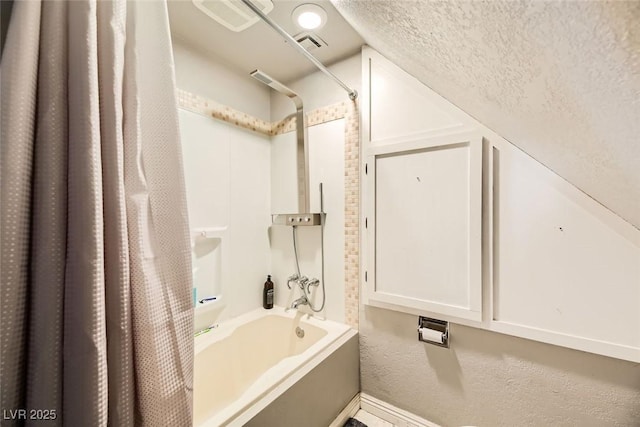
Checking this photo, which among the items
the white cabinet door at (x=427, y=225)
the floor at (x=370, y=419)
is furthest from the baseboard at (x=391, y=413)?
the white cabinet door at (x=427, y=225)

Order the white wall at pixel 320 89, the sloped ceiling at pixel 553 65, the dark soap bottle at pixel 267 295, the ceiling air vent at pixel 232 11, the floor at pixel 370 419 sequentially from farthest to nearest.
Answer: the dark soap bottle at pixel 267 295
the white wall at pixel 320 89
the floor at pixel 370 419
the ceiling air vent at pixel 232 11
the sloped ceiling at pixel 553 65

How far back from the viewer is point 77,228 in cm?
43

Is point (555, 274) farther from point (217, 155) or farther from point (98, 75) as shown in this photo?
point (217, 155)

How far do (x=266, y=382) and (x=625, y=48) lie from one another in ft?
4.59

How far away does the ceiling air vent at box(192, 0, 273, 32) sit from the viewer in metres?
1.24

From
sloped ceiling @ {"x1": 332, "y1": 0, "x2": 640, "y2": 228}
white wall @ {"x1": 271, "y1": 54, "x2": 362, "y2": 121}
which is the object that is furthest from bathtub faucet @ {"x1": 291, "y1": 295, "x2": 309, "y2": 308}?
sloped ceiling @ {"x1": 332, "y1": 0, "x2": 640, "y2": 228}

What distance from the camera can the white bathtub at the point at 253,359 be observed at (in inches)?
41.9

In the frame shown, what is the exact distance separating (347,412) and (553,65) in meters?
1.83

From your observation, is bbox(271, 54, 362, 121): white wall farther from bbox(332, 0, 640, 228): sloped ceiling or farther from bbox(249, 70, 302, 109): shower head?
bbox(332, 0, 640, 228): sloped ceiling

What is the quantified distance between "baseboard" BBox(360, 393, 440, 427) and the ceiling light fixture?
2266mm

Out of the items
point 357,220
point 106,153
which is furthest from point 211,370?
point 106,153

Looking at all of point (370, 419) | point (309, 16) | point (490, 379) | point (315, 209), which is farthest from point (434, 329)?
point (309, 16)

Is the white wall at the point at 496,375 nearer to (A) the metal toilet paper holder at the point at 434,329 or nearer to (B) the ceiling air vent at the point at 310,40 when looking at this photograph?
(A) the metal toilet paper holder at the point at 434,329

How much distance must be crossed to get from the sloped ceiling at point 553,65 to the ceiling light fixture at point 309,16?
70 centimetres
